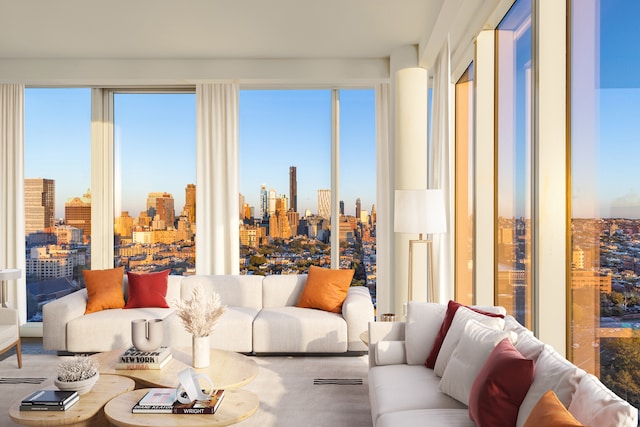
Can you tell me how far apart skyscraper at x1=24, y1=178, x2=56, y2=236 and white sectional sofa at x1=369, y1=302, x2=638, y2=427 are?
4.63m

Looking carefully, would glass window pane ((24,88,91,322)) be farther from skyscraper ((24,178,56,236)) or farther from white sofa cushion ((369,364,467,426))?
white sofa cushion ((369,364,467,426))

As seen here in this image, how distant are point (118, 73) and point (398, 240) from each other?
3.55 metres

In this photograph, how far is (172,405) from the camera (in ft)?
9.30

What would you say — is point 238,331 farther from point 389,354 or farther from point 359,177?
point 359,177

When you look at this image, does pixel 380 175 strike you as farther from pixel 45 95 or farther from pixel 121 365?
pixel 45 95

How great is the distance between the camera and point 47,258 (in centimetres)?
645

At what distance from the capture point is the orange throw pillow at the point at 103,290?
5211 millimetres

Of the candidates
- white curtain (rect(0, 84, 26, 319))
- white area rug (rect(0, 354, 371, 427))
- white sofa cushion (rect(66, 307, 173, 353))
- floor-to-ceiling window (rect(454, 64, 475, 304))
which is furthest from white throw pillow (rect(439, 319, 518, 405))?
white curtain (rect(0, 84, 26, 319))

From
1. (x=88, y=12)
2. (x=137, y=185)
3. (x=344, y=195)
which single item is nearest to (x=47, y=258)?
(x=137, y=185)

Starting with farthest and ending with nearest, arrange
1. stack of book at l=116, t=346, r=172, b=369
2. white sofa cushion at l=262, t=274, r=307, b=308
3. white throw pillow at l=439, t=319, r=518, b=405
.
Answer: white sofa cushion at l=262, t=274, r=307, b=308 < stack of book at l=116, t=346, r=172, b=369 < white throw pillow at l=439, t=319, r=518, b=405

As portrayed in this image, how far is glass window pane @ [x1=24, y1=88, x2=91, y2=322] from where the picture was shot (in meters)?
6.43

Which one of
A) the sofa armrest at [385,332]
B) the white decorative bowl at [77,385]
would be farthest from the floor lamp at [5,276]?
the sofa armrest at [385,332]

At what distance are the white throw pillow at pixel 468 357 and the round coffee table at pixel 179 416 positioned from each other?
105 cm

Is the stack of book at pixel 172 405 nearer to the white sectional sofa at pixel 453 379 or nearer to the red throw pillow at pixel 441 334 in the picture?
the white sectional sofa at pixel 453 379
